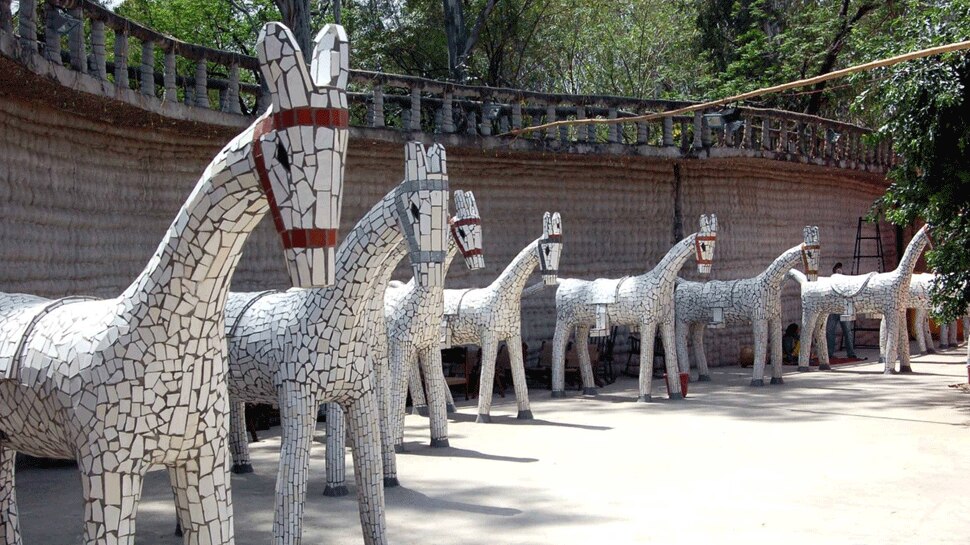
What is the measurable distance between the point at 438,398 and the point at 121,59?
4455mm

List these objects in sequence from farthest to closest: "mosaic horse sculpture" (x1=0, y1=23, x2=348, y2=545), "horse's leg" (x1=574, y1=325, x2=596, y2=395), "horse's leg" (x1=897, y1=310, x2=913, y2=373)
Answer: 1. "horse's leg" (x1=897, y1=310, x2=913, y2=373)
2. "horse's leg" (x1=574, y1=325, x2=596, y2=395)
3. "mosaic horse sculpture" (x1=0, y1=23, x2=348, y2=545)

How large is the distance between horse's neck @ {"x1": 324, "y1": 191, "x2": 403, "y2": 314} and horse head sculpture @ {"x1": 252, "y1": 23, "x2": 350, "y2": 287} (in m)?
2.49

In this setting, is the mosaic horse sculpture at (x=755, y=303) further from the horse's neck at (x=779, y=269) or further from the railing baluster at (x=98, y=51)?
the railing baluster at (x=98, y=51)

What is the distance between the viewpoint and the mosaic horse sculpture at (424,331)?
9.76m

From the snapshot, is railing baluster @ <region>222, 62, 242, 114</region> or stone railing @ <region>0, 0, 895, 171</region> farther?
railing baluster @ <region>222, 62, 242, 114</region>

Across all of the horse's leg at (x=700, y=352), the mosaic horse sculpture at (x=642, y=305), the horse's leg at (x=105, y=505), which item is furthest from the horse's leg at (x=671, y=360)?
the horse's leg at (x=105, y=505)

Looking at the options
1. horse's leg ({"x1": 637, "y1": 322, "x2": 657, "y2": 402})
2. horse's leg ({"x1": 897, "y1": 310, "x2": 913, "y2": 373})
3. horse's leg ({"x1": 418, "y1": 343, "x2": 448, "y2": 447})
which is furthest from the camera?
horse's leg ({"x1": 897, "y1": 310, "x2": 913, "y2": 373})

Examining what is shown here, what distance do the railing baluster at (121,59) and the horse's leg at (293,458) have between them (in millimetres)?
4427

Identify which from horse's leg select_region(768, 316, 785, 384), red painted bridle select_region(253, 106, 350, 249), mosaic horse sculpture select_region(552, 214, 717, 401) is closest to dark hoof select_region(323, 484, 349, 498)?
red painted bridle select_region(253, 106, 350, 249)

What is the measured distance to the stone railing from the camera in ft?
29.9

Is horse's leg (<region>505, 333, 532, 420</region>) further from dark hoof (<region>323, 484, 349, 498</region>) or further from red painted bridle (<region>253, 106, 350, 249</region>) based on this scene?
red painted bridle (<region>253, 106, 350, 249</region>)

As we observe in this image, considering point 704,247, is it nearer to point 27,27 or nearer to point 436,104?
point 436,104

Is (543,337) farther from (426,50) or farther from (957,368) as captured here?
(426,50)

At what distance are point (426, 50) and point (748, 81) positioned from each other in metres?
8.04
